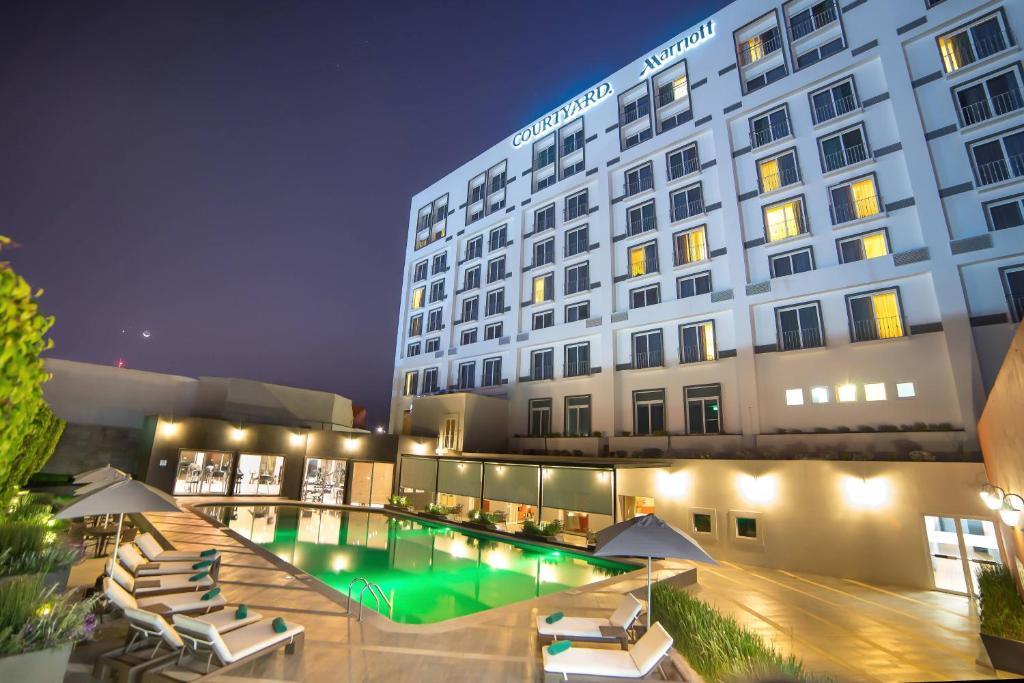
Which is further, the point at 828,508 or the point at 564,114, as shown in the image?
the point at 564,114

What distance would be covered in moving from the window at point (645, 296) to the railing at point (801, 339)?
5778 millimetres

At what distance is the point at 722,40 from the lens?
2275cm

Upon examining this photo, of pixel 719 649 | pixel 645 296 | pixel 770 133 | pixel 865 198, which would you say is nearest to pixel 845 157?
pixel 865 198

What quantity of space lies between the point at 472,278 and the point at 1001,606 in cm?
2835

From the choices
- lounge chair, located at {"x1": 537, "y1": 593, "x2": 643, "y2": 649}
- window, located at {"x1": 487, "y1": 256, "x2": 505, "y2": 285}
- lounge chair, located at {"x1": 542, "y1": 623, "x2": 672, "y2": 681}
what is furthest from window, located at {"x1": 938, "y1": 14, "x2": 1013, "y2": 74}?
lounge chair, located at {"x1": 542, "y1": 623, "x2": 672, "y2": 681}

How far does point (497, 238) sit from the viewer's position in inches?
1235

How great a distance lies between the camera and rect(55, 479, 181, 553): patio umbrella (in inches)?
290

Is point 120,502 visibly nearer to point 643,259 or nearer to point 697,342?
point 697,342

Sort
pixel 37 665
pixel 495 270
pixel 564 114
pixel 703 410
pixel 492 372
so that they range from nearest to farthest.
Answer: pixel 37 665 < pixel 703 410 < pixel 492 372 < pixel 564 114 < pixel 495 270

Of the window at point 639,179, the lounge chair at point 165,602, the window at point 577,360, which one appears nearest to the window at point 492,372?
the window at point 577,360

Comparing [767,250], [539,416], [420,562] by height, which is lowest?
[420,562]

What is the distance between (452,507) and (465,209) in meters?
21.8

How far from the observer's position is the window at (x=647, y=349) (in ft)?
71.8

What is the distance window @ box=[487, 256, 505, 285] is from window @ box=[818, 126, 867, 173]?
57.6 feet
